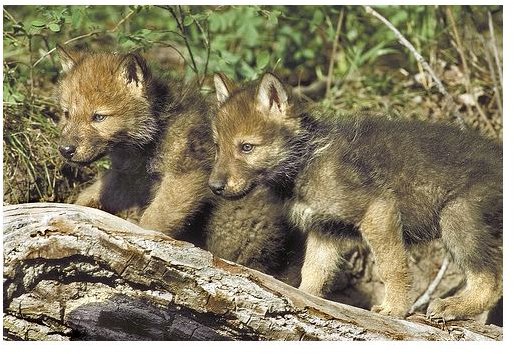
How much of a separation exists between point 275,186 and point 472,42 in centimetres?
308

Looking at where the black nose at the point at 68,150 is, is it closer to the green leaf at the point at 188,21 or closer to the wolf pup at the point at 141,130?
the wolf pup at the point at 141,130

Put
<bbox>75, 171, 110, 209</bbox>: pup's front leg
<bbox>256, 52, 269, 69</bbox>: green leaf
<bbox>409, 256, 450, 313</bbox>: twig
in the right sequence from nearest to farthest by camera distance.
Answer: <bbox>75, 171, 110, 209</bbox>: pup's front leg, <bbox>256, 52, 269, 69</bbox>: green leaf, <bbox>409, 256, 450, 313</bbox>: twig

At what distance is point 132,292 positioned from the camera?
471cm

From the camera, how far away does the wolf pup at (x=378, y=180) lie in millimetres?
5082

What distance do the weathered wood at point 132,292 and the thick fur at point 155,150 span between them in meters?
0.55

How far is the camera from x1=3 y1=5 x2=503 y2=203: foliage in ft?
20.4

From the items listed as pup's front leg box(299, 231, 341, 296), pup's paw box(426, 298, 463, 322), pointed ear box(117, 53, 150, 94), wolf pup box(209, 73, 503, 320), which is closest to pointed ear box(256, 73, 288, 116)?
wolf pup box(209, 73, 503, 320)

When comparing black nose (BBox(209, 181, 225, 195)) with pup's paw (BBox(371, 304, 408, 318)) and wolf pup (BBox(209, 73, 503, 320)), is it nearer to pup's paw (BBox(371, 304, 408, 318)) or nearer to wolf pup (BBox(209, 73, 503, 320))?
wolf pup (BBox(209, 73, 503, 320))

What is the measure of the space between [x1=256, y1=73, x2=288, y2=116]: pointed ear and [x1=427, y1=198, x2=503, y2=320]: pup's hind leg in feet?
3.93

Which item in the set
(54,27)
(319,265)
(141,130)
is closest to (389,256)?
(319,265)

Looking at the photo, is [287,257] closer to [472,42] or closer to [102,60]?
[102,60]

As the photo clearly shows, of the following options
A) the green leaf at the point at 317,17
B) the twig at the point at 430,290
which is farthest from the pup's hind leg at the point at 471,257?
the green leaf at the point at 317,17

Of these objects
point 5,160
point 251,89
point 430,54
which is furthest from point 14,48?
point 430,54

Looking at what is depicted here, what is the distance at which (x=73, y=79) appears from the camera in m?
5.32
